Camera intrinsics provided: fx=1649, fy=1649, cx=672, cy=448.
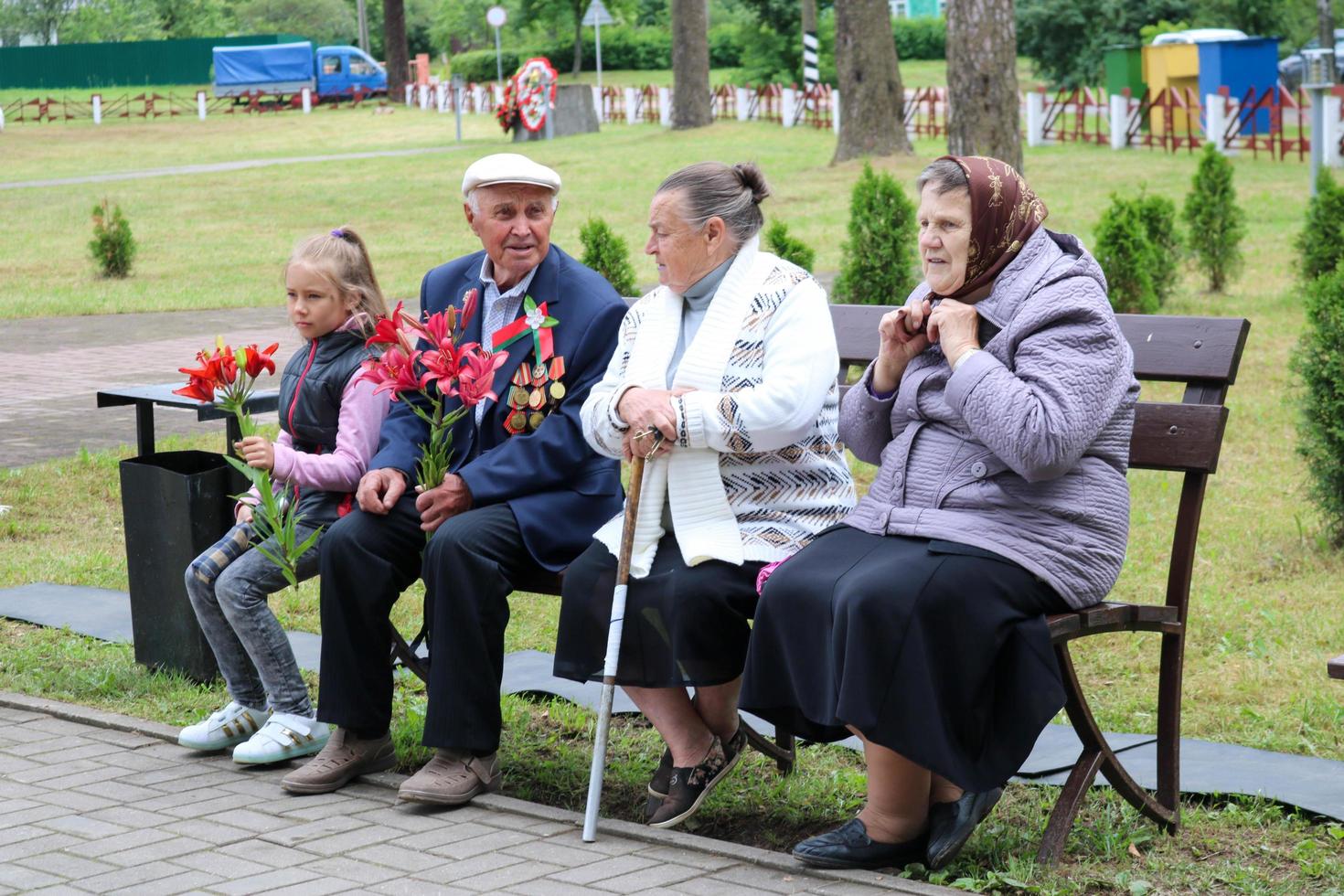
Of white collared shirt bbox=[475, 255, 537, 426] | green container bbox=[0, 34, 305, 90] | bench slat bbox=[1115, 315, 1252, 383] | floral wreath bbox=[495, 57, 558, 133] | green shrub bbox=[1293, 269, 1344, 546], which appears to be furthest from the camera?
green container bbox=[0, 34, 305, 90]

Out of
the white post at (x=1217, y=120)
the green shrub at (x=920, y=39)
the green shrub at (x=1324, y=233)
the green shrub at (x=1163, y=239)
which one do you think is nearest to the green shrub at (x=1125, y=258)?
the green shrub at (x=1163, y=239)

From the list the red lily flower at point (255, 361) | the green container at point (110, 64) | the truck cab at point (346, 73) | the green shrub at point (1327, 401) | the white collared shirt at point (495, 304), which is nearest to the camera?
the red lily flower at point (255, 361)

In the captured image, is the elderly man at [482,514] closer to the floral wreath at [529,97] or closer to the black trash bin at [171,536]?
the black trash bin at [171,536]

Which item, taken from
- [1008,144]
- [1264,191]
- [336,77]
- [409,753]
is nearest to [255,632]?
[409,753]

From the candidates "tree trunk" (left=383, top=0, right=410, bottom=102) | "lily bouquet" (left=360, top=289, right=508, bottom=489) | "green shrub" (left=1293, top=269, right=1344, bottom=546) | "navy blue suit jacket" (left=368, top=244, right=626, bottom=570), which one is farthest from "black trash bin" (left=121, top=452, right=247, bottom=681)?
"tree trunk" (left=383, top=0, right=410, bottom=102)

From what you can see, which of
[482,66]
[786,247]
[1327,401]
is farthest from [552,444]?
[482,66]

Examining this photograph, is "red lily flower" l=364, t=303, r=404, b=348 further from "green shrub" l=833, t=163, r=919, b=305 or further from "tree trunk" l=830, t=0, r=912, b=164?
"tree trunk" l=830, t=0, r=912, b=164

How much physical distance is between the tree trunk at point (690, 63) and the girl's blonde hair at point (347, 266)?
26141mm

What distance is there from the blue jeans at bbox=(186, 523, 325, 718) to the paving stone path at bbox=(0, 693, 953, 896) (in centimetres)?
21

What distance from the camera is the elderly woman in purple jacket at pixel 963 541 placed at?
3.15 metres

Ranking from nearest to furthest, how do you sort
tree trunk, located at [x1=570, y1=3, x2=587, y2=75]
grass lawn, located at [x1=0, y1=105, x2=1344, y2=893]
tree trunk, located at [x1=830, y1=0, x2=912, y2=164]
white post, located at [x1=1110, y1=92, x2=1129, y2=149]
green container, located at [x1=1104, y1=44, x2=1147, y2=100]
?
grass lawn, located at [x1=0, y1=105, x2=1344, y2=893] → tree trunk, located at [x1=830, y1=0, x2=912, y2=164] → white post, located at [x1=1110, y1=92, x2=1129, y2=149] → green container, located at [x1=1104, y1=44, x2=1147, y2=100] → tree trunk, located at [x1=570, y1=3, x2=587, y2=75]

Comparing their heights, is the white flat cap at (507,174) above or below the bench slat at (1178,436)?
above

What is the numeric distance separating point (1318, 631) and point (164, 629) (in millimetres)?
3466

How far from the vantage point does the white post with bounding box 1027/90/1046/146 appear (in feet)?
93.2
